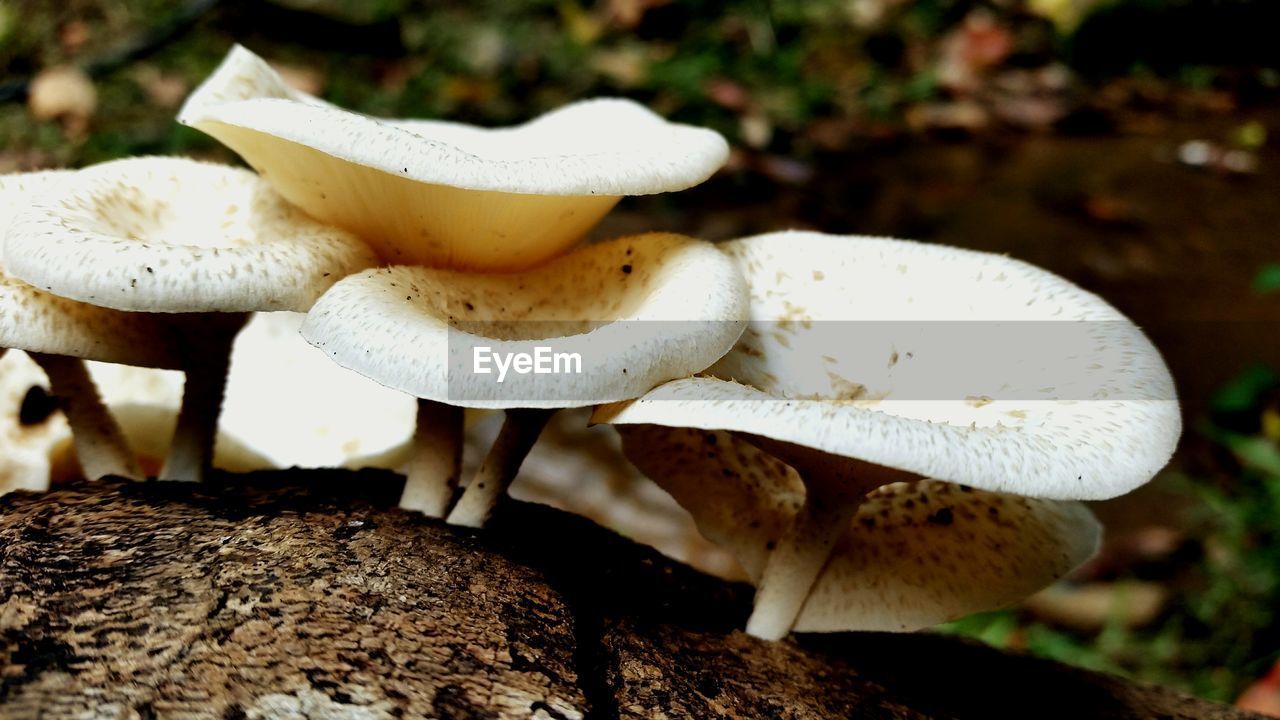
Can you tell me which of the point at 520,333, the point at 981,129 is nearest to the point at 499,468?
the point at 520,333

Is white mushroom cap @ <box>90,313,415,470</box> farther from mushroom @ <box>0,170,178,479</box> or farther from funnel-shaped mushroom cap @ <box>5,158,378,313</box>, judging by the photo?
funnel-shaped mushroom cap @ <box>5,158,378,313</box>

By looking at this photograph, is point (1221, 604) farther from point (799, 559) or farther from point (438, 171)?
point (438, 171)

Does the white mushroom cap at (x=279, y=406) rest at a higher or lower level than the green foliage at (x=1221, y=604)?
higher

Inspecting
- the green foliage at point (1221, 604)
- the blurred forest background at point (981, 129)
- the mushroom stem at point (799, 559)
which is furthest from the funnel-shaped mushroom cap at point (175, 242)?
the blurred forest background at point (981, 129)

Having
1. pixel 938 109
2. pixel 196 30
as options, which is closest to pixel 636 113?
pixel 196 30

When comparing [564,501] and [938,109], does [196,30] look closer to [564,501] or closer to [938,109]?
[564,501]

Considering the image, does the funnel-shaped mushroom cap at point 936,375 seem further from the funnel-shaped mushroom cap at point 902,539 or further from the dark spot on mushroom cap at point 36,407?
the dark spot on mushroom cap at point 36,407
